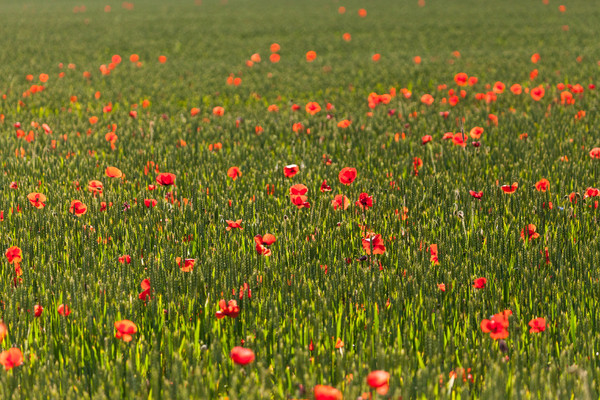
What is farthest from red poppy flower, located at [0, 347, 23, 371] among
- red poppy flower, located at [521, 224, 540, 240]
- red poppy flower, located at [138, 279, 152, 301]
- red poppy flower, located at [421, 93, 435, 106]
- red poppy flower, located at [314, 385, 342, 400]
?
red poppy flower, located at [421, 93, 435, 106]

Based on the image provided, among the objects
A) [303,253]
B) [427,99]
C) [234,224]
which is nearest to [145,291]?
[234,224]

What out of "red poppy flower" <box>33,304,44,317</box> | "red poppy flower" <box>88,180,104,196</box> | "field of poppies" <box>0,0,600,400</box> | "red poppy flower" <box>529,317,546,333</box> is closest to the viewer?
"field of poppies" <box>0,0,600,400</box>

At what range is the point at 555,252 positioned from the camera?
116 inches

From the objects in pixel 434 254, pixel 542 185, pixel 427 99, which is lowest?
pixel 434 254

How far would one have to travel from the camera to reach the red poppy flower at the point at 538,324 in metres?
2.18

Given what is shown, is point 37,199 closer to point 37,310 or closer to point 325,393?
point 37,310

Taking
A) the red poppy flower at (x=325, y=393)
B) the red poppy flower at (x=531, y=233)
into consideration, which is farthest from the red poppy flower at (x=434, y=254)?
the red poppy flower at (x=325, y=393)

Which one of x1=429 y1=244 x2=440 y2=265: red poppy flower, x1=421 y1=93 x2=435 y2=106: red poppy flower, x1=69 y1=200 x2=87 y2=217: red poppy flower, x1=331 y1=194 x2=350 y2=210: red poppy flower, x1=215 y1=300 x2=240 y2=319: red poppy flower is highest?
x1=421 y1=93 x2=435 y2=106: red poppy flower

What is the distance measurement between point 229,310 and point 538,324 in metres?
1.10

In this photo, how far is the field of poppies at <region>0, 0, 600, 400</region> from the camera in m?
2.06

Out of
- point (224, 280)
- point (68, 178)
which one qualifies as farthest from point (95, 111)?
point (224, 280)

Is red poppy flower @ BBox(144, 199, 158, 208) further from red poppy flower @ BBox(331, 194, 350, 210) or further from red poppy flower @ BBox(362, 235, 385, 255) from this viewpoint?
red poppy flower @ BBox(362, 235, 385, 255)

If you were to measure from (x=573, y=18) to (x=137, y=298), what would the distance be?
20297 mm

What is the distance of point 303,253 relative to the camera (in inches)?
120
